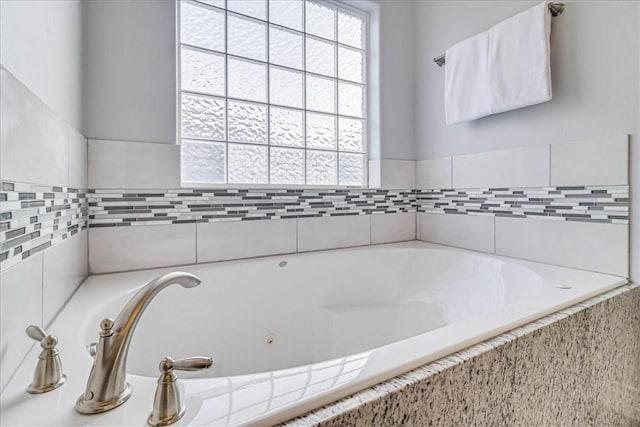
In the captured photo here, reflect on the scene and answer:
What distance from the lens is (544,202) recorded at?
60.4 inches

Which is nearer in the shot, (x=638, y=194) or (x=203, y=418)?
(x=203, y=418)

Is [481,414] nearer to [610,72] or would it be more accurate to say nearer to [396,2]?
[610,72]

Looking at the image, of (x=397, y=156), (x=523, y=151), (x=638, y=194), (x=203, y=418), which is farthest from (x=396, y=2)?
(x=203, y=418)

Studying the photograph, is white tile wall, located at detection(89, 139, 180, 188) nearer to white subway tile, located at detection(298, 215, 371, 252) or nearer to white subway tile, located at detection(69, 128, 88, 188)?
white subway tile, located at detection(69, 128, 88, 188)

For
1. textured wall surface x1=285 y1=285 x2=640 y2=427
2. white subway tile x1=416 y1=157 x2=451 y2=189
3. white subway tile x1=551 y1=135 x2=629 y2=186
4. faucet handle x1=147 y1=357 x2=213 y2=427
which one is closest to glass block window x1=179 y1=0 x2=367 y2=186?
white subway tile x1=416 y1=157 x2=451 y2=189

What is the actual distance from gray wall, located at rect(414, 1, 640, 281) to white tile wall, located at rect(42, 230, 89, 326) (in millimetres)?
1937

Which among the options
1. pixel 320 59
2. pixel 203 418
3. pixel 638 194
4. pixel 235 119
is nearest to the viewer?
pixel 203 418

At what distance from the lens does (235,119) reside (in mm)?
1774

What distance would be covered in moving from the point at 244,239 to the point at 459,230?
126 cm

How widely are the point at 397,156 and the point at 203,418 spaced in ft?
6.39

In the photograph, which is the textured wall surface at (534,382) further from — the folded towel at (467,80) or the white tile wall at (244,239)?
the white tile wall at (244,239)

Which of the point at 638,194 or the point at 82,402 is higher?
the point at 638,194

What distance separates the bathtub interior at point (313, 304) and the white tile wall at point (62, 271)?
0.46ft

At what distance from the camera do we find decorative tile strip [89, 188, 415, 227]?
141 cm
